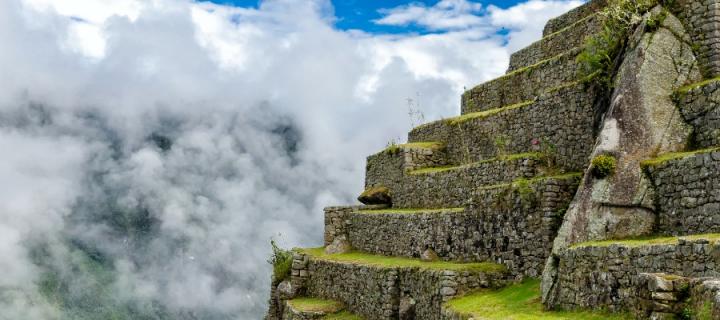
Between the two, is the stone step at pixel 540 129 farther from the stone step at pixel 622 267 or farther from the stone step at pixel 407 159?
the stone step at pixel 622 267

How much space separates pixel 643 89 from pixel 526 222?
414 centimetres

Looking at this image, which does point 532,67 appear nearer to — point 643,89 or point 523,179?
point 523,179

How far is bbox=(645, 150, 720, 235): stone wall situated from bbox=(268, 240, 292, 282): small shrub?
1812 centimetres

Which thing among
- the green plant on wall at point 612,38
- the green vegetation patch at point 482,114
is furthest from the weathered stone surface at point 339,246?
the green plant on wall at point 612,38

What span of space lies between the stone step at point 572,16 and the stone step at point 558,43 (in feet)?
2.06

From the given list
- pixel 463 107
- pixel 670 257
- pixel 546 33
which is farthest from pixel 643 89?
pixel 463 107

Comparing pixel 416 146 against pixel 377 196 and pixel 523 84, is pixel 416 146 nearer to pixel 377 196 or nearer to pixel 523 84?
pixel 377 196

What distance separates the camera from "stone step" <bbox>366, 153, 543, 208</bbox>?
20.6 m

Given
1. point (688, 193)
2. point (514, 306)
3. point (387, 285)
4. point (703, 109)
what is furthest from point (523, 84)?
point (688, 193)

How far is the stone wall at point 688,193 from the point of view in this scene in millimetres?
13961

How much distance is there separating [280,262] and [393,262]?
8930 mm

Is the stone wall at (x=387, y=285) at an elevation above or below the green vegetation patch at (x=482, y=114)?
below

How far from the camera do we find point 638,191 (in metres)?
15.4

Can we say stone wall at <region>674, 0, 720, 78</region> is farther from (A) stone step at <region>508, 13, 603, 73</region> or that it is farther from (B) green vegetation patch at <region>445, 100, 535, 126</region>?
(B) green vegetation patch at <region>445, 100, 535, 126</region>
